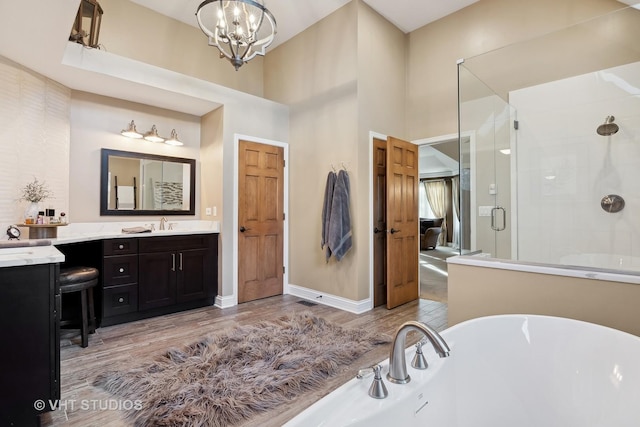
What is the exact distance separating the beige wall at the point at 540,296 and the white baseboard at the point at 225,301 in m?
2.51

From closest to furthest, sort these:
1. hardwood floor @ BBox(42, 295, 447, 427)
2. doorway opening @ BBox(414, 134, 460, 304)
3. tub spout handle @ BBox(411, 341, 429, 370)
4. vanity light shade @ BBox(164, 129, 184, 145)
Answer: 1. tub spout handle @ BBox(411, 341, 429, 370)
2. hardwood floor @ BBox(42, 295, 447, 427)
3. vanity light shade @ BBox(164, 129, 184, 145)
4. doorway opening @ BBox(414, 134, 460, 304)

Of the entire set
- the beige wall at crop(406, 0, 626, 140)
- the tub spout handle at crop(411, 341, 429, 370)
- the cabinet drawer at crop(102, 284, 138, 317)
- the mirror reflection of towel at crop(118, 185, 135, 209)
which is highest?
the beige wall at crop(406, 0, 626, 140)

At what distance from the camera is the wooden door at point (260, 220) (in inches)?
157

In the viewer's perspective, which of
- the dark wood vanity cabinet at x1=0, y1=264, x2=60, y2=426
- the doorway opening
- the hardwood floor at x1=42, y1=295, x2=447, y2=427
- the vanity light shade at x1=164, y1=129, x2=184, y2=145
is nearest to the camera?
the dark wood vanity cabinet at x1=0, y1=264, x2=60, y2=426

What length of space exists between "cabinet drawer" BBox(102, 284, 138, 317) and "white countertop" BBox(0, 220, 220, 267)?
525 millimetres

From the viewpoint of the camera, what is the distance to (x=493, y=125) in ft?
11.2

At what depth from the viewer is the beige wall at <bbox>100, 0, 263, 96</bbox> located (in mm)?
3621

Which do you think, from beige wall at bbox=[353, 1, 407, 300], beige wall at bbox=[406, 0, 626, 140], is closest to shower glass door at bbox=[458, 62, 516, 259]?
beige wall at bbox=[406, 0, 626, 140]

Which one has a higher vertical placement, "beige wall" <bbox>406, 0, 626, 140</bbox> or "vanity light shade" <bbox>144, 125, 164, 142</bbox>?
"beige wall" <bbox>406, 0, 626, 140</bbox>

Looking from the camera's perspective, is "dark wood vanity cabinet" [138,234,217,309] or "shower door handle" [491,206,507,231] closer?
"shower door handle" [491,206,507,231]

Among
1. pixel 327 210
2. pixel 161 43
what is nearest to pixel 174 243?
pixel 327 210

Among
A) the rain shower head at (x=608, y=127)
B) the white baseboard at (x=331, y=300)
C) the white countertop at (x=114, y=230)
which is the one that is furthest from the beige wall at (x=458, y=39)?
the white countertop at (x=114, y=230)

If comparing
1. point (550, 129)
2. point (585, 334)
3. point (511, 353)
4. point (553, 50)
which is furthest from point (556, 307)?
point (553, 50)

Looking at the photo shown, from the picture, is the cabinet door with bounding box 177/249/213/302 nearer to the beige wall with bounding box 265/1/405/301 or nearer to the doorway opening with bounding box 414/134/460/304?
the beige wall with bounding box 265/1/405/301
